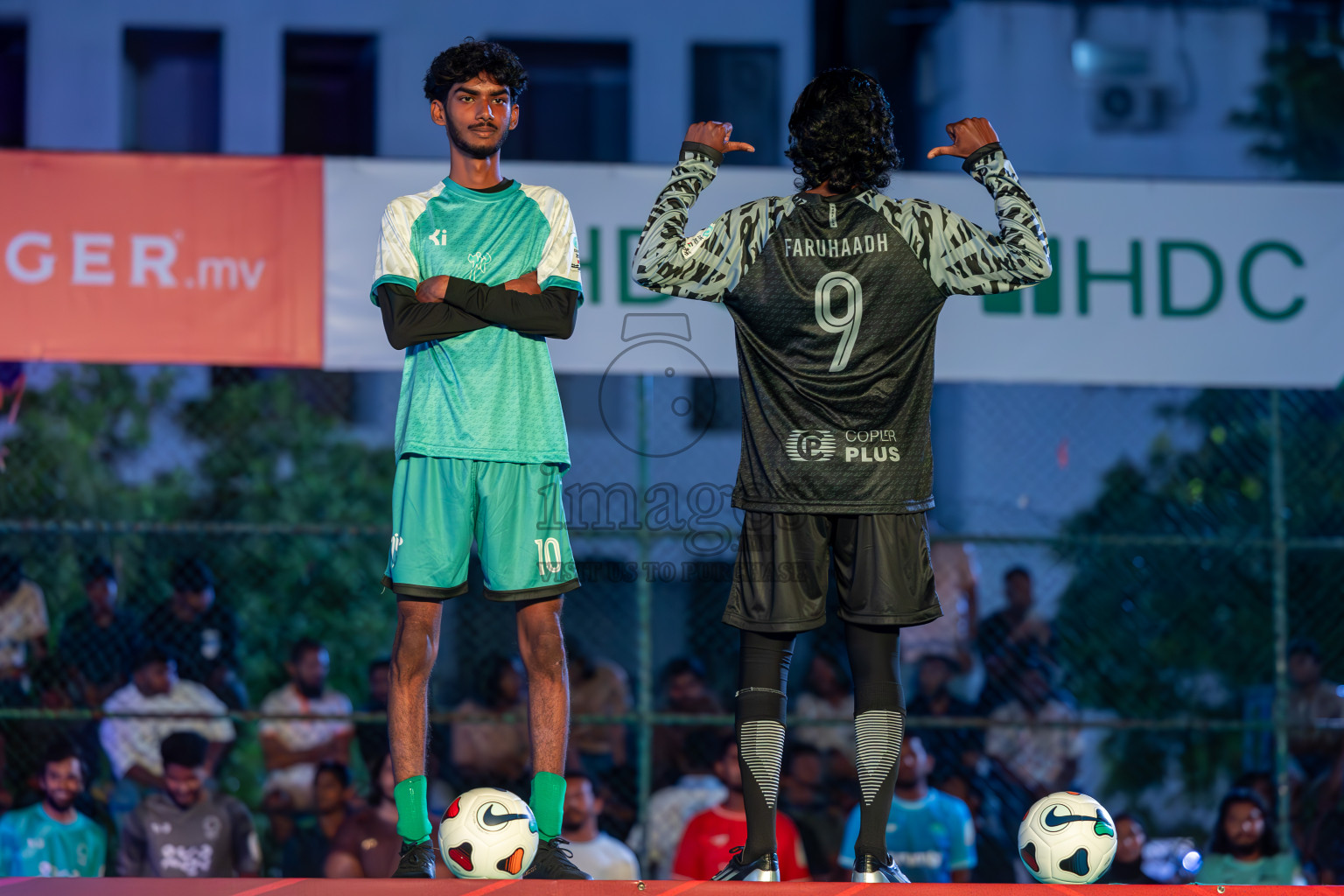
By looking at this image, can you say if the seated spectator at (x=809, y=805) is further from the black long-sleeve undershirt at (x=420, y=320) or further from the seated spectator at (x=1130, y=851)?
the black long-sleeve undershirt at (x=420, y=320)

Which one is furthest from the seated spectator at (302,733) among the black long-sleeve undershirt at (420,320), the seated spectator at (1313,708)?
the seated spectator at (1313,708)

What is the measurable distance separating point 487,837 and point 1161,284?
3991mm

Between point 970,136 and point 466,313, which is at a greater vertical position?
point 970,136

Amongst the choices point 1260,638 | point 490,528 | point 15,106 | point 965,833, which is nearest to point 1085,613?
point 1260,638

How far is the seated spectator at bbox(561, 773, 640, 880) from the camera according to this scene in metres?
5.61

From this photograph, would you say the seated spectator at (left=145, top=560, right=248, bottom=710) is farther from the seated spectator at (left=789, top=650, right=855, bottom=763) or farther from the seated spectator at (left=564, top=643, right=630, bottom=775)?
the seated spectator at (left=789, top=650, right=855, bottom=763)

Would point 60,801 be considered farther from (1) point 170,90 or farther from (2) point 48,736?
(1) point 170,90

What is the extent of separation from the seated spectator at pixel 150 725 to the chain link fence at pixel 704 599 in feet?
0.29

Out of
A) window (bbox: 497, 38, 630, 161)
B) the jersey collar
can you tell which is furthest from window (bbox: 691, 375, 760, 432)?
the jersey collar

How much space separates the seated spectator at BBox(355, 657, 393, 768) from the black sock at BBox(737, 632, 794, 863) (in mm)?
3146

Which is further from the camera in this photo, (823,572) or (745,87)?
(745,87)

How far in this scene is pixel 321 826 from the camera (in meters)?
5.91

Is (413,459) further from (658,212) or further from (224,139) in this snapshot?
(224,139)

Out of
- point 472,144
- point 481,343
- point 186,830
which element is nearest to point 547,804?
point 481,343
